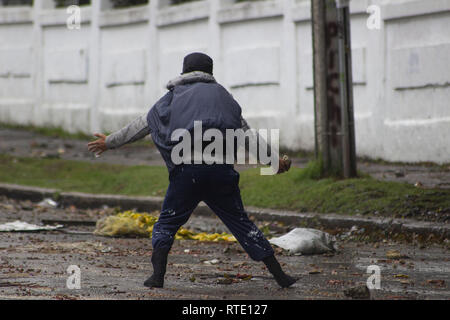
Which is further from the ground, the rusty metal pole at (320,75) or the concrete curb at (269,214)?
the rusty metal pole at (320,75)

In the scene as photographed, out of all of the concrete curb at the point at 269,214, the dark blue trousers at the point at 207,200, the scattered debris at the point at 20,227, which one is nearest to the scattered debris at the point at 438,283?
the dark blue trousers at the point at 207,200

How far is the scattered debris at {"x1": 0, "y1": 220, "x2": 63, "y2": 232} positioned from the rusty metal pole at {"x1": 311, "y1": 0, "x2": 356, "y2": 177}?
3.42m

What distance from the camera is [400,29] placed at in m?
14.3

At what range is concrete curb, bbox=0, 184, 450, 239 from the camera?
9562 mm

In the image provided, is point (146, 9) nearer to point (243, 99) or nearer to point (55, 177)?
point (243, 99)

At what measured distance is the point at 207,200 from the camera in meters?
6.77

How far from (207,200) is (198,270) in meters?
1.25

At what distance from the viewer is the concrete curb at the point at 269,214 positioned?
9.56m

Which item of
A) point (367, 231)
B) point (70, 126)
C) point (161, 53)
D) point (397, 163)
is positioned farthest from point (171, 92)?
point (70, 126)

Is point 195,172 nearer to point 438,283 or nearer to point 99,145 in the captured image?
point 99,145

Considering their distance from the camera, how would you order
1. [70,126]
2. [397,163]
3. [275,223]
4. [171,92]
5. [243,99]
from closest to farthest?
[171,92]
[275,223]
[397,163]
[243,99]
[70,126]

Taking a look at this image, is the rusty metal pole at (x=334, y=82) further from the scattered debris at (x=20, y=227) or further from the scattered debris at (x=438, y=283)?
the scattered debris at (x=438, y=283)

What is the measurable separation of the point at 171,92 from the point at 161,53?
12553 mm

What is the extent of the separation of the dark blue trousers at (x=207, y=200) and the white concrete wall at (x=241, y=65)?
24.4 feet
